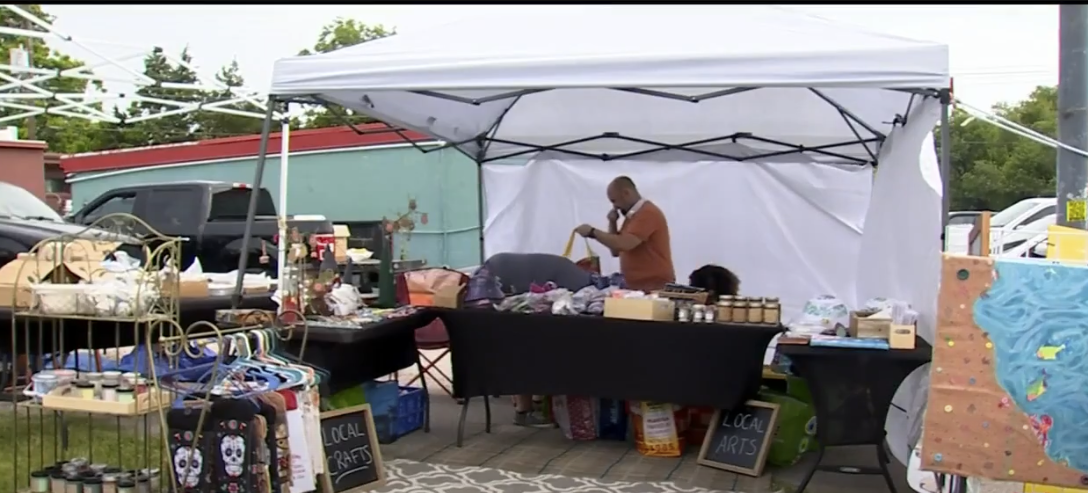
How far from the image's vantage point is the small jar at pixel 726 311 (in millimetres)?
4844

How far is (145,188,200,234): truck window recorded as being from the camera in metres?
10.3

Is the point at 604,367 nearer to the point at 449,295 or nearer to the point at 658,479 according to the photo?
the point at 658,479

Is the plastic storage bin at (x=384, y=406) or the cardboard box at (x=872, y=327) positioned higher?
the cardboard box at (x=872, y=327)

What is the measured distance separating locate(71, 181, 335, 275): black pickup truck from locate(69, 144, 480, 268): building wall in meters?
2.50

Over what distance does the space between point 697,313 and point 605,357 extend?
54 cm

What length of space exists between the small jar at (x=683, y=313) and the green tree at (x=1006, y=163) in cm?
2098

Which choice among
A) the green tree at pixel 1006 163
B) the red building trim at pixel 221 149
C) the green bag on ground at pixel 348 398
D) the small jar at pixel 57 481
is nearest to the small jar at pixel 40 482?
the small jar at pixel 57 481

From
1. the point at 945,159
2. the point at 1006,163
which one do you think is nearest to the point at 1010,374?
the point at 945,159

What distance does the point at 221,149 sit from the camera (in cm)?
1559

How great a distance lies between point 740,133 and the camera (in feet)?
23.9

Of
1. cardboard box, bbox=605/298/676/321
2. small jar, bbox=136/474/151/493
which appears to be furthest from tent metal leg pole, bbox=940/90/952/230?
small jar, bbox=136/474/151/493

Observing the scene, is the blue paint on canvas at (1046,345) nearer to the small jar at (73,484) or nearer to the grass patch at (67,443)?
the small jar at (73,484)

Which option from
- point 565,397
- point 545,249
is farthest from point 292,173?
point 565,397

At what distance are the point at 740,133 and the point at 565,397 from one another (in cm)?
289
